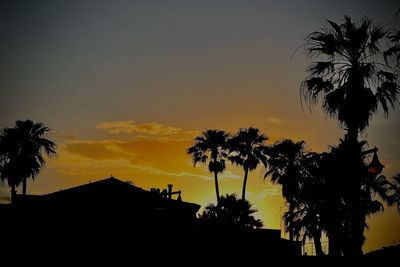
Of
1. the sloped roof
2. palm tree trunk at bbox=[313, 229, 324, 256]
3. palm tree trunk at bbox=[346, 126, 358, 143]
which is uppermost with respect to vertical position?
palm tree trunk at bbox=[346, 126, 358, 143]

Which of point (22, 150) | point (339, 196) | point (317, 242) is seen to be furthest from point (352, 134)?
point (22, 150)

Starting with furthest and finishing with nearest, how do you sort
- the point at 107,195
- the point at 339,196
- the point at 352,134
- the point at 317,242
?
the point at 317,242
the point at 339,196
the point at 107,195
the point at 352,134

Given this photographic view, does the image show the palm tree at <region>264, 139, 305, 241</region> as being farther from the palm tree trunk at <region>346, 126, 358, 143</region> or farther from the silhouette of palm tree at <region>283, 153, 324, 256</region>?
the palm tree trunk at <region>346, 126, 358, 143</region>

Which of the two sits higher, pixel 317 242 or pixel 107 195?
pixel 107 195

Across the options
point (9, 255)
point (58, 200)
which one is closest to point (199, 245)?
point (58, 200)

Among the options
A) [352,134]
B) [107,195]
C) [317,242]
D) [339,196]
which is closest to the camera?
[352,134]

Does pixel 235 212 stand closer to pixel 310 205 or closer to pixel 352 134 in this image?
pixel 310 205

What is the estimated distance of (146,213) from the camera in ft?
73.7

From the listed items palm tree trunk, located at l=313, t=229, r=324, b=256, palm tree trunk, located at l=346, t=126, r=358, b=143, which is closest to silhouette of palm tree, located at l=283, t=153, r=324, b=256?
palm tree trunk, located at l=313, t=229, r=324, b=256

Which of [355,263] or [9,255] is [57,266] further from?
[355,263]

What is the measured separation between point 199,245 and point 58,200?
28.4 ft

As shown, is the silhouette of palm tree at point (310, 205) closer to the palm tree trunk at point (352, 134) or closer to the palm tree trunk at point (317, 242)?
the palm tree trunk at point (317, 242)

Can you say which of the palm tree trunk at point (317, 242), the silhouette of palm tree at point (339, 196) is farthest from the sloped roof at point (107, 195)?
the palm tree trunk at point (317, 242)

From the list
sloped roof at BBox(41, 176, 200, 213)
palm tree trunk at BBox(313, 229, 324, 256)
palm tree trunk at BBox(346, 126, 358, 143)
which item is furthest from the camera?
palm tree trunk at BBox(313, 229, 324, 256)
